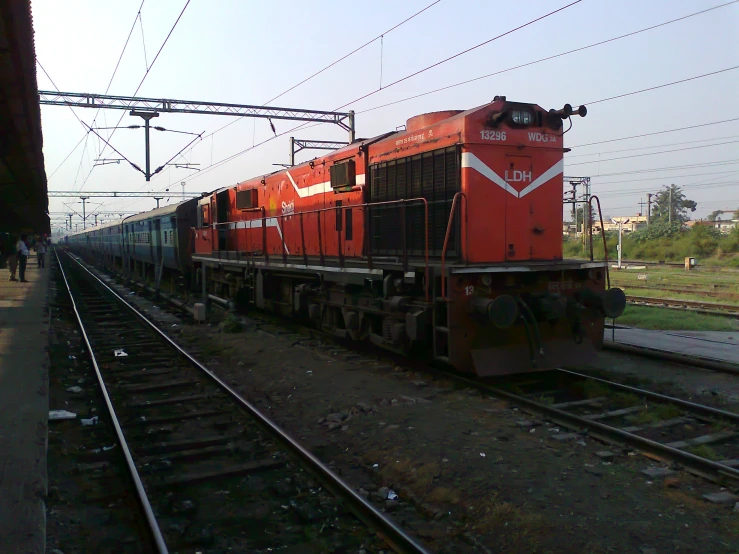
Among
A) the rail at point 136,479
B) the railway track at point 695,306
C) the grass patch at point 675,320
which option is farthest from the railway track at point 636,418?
the railway track at point 695,306

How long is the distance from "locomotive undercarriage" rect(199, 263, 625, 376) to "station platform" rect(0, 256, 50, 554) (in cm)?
422

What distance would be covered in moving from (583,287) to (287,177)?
6.98 metres

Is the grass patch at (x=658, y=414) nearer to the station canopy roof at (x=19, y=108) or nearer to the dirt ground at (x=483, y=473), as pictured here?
the dirt ground at (x=483, y=473)

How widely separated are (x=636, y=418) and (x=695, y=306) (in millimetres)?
10904

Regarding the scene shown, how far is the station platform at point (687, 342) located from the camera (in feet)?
30.0

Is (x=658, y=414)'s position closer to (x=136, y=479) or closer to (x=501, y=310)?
(x=501, y=310)

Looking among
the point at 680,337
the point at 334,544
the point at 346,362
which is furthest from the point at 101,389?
the point at 680,337

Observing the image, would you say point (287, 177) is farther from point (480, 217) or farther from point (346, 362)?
point (480, 217)

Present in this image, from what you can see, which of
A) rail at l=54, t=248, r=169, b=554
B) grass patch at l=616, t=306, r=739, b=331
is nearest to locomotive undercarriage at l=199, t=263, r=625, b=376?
rail at l=54, t=248, r=169, b=554

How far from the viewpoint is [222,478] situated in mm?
4824

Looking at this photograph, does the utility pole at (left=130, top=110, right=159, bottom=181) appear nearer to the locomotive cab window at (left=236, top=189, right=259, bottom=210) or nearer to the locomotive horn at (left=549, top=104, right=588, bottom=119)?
the locomotive cab window at (left=236, top=189, right=259, bottom=210)

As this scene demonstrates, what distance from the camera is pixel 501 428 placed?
19.1 ft

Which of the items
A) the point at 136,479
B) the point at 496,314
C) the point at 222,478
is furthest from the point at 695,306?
the point at 136,479

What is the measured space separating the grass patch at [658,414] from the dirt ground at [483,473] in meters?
0.90
